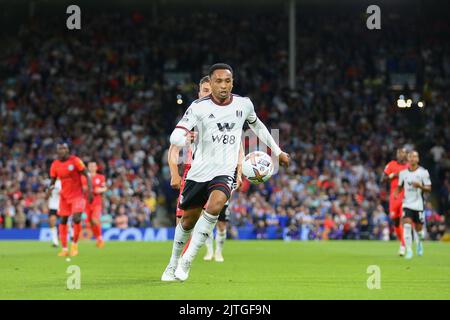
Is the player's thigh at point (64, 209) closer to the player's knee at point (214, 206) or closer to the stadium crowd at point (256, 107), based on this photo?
the player's knee at point (214, 206)

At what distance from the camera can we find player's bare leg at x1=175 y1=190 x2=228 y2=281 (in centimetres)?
1176

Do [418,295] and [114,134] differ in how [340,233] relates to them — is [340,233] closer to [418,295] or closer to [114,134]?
[114,134]

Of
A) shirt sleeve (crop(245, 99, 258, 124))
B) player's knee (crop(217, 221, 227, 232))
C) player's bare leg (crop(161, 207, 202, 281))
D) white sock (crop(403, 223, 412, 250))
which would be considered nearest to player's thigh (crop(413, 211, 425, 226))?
white sock (crop(403, 223, 412, 250))

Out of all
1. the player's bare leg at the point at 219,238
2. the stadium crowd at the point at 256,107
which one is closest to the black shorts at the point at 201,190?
the player's bare leg at the point at 219,238

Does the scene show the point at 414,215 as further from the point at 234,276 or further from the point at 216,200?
the point at 216,200

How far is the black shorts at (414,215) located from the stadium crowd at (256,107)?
442 inches

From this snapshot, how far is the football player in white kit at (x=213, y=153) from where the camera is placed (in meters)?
11.8

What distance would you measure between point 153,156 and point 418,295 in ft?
84.2

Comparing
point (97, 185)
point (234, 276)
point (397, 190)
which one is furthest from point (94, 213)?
point (234, 276)

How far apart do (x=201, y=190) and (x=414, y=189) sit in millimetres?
10429

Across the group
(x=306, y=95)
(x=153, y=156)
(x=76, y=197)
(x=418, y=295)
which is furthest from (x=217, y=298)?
(x=306, y=95)

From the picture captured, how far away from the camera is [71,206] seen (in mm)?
20078

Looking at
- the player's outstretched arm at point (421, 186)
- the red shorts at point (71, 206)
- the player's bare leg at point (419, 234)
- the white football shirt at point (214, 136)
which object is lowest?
the player's bare leg at point (419, 234)

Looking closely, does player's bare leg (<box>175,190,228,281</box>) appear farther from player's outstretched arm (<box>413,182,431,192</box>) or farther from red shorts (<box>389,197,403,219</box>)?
red shorts (<box>389,197,403,219</box>)
